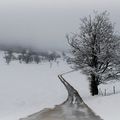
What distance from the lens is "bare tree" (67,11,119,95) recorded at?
138 feet

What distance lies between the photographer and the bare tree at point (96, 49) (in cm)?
Result: 4216

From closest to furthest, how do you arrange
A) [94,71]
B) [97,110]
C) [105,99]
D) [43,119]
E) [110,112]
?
1. [43,119]
2. [110,112]
3. [97,110]
4. [105,99]
5. [94,71]

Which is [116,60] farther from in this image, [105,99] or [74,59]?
[105,99]

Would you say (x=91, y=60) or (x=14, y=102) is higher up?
(x=91, y=60)

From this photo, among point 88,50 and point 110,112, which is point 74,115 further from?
point 88,50

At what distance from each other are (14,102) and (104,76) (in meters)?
10.8

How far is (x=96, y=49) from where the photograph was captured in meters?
42.4

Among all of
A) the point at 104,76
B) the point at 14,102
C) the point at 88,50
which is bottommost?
the point at 14,102

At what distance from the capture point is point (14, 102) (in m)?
44.5

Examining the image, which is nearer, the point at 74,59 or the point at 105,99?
the point at 105,99

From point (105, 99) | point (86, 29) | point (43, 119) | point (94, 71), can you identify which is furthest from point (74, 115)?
point (86, 29)

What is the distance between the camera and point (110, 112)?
28.0 meters

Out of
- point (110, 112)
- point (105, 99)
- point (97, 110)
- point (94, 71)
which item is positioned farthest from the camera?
point (94, 71)

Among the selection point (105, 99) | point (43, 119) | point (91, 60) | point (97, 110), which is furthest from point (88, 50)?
point (43, 119)
